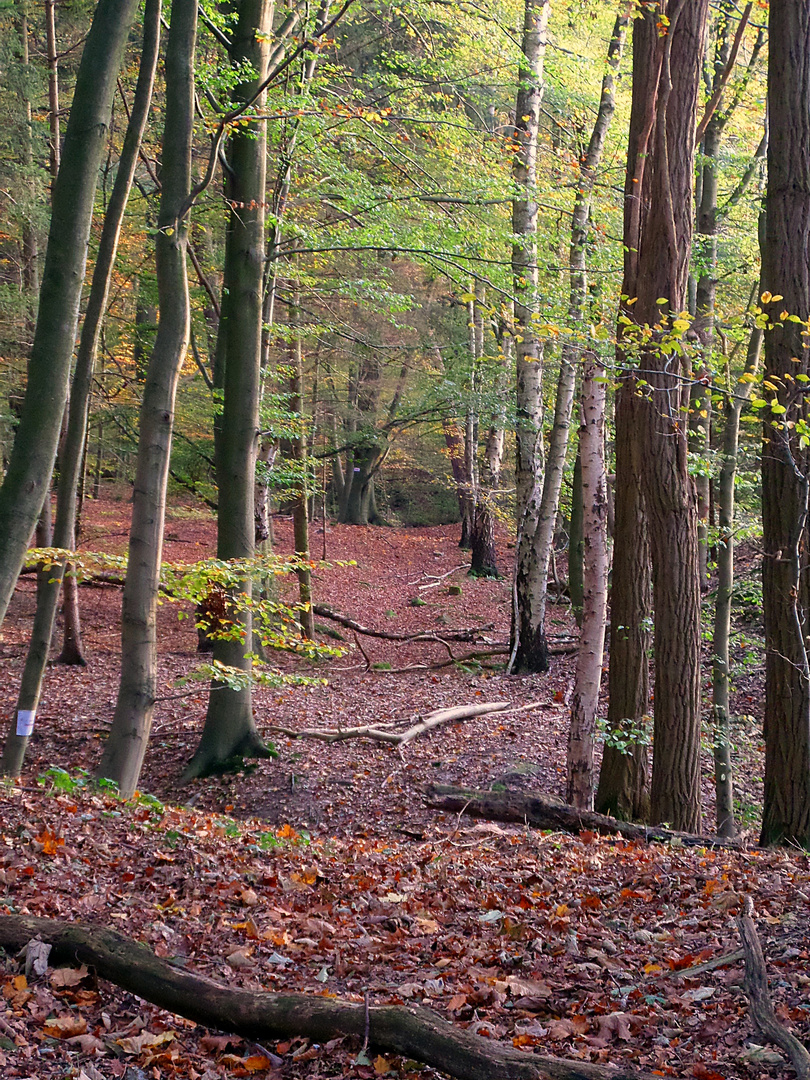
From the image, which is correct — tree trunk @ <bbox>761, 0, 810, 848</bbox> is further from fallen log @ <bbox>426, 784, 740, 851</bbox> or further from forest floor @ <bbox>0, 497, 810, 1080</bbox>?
A: fallen log @ <bbox>426, 784, 740, 851</bbox>

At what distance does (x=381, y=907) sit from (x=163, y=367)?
4398 millimetres

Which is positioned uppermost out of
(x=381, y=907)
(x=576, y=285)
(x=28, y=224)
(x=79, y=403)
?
(x=28, y=224)

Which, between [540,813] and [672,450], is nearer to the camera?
[672,450]

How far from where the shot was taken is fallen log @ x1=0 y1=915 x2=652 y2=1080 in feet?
8.11

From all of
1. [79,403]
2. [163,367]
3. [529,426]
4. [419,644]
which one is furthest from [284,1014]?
[419,644]

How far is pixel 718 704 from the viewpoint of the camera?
848cm

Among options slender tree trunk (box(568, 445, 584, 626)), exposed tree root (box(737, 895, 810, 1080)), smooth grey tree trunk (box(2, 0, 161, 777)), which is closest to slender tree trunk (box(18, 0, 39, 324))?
smooth grey tree trunk (box(2, 0, 161, 777))

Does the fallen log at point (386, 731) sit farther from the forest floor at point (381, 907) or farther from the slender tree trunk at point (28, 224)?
the slender tree trunk at point (28, 224)

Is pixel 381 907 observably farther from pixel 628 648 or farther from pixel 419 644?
pixel 419 644

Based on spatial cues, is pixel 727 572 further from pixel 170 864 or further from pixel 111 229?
pixel 111 229

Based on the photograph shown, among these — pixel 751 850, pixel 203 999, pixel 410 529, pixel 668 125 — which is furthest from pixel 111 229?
pixel 410 529

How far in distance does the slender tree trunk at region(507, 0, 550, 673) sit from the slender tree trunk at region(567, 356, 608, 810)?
4710 mm

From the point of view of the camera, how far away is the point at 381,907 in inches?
184

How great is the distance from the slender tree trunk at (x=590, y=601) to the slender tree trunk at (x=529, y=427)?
4.71 metres
